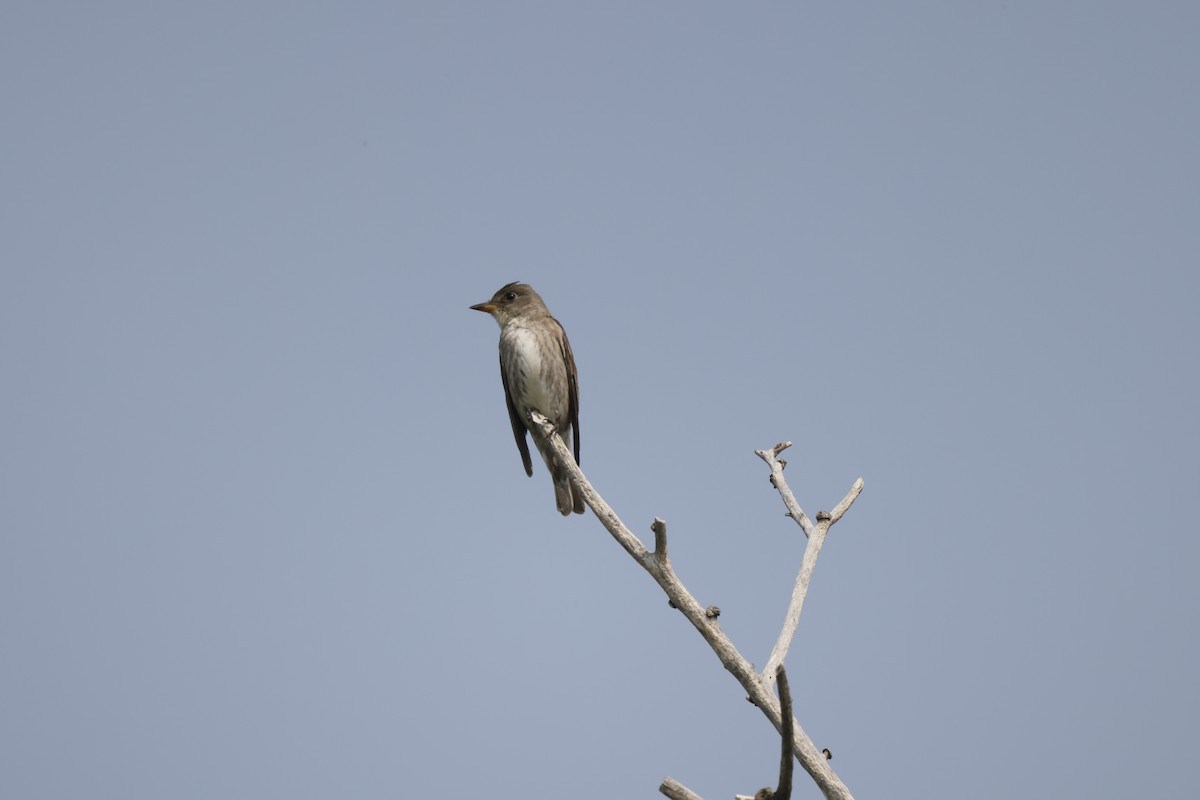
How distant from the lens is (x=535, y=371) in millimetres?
7211

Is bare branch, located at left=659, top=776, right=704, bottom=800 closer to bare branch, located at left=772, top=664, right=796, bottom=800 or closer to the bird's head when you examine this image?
bare branch, located at left=772, top=664, right=796, bottom=800

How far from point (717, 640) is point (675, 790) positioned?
1.23 meters

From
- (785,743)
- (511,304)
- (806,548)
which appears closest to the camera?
(785,743)

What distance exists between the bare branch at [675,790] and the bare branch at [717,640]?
0.81m

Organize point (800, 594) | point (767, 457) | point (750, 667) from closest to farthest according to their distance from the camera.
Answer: point (750, 667), point (800, 594), point (767, 457)

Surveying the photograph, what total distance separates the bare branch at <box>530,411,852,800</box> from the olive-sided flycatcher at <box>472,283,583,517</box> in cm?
170

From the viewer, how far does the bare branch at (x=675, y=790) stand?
3.59 meters

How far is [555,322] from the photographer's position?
297 inches

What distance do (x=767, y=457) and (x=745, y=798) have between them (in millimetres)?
2760

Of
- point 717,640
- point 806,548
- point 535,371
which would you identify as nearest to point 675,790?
point 717,640

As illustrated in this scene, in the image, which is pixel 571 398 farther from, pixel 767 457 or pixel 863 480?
pixel 863 480

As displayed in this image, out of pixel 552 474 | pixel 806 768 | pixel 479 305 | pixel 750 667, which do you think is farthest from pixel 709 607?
pixel 479 305

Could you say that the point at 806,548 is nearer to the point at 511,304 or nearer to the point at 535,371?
the point at 535,371

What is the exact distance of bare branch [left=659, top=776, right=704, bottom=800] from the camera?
359 centimetres
